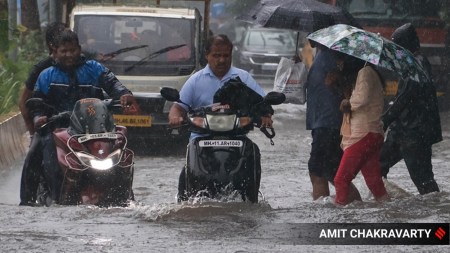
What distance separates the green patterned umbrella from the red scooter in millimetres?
1865

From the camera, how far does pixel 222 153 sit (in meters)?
8.54

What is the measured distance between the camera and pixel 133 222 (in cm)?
832

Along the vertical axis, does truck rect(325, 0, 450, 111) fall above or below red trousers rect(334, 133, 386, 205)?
below

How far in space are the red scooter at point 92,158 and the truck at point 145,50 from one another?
728cm

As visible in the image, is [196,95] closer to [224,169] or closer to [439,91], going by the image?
[224,169]

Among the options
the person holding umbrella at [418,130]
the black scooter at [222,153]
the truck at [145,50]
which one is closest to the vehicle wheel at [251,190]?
the black scooter at [222,153]

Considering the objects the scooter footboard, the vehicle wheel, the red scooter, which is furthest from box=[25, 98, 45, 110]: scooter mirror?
the vehicle wheel

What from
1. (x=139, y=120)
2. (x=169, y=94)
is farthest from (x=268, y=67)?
(x=169, y=94)

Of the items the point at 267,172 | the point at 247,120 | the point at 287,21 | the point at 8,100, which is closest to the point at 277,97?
the point at 247,120

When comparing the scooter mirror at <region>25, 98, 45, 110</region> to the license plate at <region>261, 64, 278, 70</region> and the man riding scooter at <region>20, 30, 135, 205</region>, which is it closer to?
the man riding scooter at <region>20, 30, 135, 205</region>

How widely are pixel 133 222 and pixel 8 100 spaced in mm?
9507

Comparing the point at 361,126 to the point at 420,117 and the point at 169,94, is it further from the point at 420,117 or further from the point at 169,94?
the point at 169,94

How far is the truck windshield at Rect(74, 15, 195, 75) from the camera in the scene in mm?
16656

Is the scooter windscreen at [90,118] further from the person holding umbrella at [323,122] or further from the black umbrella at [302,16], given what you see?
the black umbrella at [302,16]
